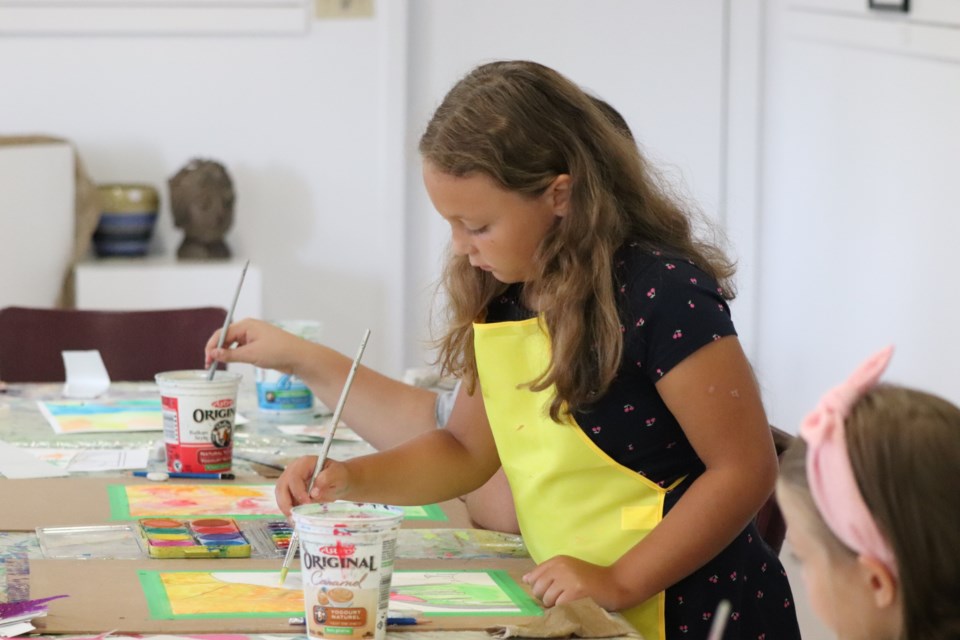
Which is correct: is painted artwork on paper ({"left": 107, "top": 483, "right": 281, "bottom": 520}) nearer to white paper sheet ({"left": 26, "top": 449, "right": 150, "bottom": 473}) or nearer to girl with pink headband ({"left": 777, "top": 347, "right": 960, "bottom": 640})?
white paper sheet ({"left": 26, "top": 449, "right": 150, "bottom": 473})

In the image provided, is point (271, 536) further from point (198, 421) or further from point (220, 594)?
point (198, 421)

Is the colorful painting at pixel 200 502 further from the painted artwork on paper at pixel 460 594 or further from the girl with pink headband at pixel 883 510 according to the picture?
the girl with pink headband at pixel 883 510

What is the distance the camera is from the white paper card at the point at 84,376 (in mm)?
2381

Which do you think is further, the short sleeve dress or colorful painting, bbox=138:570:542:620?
the short sleeve dress

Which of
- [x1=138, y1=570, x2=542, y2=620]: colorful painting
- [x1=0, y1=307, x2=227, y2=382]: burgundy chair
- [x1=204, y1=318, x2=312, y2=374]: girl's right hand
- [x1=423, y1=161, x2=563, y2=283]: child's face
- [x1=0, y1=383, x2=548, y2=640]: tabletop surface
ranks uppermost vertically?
[x1=423, y1=161, x2=563, y2=283]: child's face

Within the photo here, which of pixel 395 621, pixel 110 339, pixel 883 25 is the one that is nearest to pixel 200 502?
pixel 395 621

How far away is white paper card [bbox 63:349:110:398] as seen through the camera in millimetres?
2381

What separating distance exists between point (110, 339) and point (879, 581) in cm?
225

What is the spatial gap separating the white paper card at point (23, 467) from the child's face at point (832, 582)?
3.61 ft

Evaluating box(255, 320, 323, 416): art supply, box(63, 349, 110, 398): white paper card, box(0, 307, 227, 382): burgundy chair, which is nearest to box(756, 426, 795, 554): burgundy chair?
box(255, 320, 323, 416): art supply

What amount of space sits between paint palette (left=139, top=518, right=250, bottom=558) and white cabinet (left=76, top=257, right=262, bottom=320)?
258 cm

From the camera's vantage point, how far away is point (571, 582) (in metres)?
1.27

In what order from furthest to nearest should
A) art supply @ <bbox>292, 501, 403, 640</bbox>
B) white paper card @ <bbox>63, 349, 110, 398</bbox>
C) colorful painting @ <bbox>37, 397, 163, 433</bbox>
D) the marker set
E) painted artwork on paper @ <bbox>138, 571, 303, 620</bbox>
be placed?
white paper card @ <bbox>63, 349, 110, 398</bbox> → colorful painting @ <bbox>37, 397, 163, 433</bbox> → the marker set → painted artwork on paper @ <bbox>138, 571, 303, 620</bbox> → art supply @ <bbox>292, 501, 403, 640</bbox>

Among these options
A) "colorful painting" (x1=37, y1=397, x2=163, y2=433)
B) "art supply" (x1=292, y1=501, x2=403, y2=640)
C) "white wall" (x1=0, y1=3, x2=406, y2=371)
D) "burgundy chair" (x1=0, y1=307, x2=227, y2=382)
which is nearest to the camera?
"art supply" (x1=292, y1=501, x2=403, y2=640)
